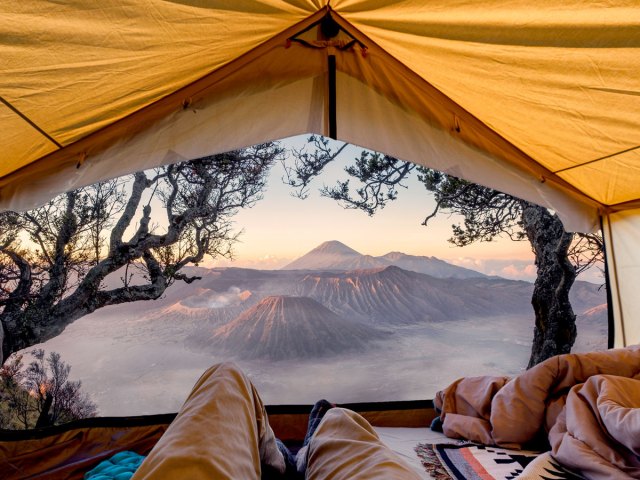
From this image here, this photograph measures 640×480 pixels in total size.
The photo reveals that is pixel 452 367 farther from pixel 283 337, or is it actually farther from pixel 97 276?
pixel 97 276

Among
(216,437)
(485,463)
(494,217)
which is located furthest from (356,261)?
(216,437)

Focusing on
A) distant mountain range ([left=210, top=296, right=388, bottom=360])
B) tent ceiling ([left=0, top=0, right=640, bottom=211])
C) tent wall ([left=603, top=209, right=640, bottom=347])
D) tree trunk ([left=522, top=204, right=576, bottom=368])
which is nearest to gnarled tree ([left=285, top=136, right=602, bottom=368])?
tree trunk ([left=522, top=204, right=576, bottom=368])

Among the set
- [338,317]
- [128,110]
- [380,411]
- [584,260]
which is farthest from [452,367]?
[128,110]

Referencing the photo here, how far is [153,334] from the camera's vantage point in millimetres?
3914

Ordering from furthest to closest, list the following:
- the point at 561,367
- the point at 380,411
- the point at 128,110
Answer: the point at 380,411 → the point at 128,110 → the point at 561,367

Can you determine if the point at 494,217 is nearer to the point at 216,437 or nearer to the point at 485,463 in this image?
the point at 485,463

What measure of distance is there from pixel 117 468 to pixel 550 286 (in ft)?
12.3

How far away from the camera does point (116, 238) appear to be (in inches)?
148

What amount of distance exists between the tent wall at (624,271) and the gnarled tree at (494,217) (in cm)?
157

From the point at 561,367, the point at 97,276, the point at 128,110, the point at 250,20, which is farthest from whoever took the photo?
the point at 97,276

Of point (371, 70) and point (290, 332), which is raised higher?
point (371, 70)

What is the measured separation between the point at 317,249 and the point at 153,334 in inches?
70.6

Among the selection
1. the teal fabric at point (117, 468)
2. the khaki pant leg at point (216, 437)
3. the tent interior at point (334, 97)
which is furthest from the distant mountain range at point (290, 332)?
the khaki pant leg at point (216, 437)

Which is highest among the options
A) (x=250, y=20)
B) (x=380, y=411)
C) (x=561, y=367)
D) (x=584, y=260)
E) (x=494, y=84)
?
(x=250, y=20)
